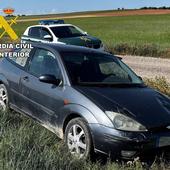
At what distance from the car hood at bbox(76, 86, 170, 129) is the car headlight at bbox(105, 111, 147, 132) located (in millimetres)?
69

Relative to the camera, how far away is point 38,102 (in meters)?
7.50

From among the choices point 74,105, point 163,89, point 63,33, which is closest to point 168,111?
point 74,105

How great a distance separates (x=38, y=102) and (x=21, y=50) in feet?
6.15

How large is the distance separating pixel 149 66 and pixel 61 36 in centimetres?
407

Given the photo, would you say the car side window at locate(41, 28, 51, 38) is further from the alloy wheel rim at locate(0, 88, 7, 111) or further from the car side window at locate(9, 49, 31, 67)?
the alloy wheel rim at locate(0, 88, 7, 111)

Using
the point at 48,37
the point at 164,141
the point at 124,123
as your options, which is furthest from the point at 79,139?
the point at 48,37

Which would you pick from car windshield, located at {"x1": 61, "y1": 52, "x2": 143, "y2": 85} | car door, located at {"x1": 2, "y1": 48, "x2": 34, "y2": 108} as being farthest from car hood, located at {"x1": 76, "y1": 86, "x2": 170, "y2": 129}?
car door, located at {"x1": 2, "y1": 48, "x2": 34, "y2": 108}

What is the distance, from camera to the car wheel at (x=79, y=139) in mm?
6258

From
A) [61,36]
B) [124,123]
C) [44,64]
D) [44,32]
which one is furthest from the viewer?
[44,32]

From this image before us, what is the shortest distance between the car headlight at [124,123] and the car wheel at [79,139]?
37 centimetres

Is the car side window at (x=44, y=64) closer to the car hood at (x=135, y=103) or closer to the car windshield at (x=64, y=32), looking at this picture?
the car hood at (x=135, y=103)

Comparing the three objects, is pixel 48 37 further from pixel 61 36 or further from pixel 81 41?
pixel 81 41

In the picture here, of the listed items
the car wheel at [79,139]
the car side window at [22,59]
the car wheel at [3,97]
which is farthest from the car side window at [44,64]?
the car wheel at [79,139]

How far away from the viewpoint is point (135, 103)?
6613 mm
